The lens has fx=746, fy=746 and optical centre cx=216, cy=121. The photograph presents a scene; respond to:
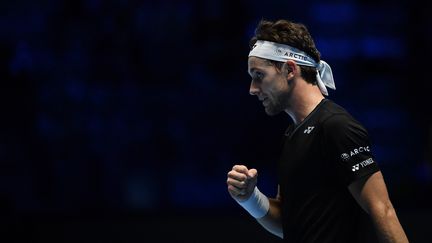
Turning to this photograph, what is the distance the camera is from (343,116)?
9.20 ft

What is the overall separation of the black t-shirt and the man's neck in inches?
2.2

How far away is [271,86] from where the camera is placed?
3.10 metres

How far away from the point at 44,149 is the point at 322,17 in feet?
8.63

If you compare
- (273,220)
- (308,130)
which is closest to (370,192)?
(308,130)

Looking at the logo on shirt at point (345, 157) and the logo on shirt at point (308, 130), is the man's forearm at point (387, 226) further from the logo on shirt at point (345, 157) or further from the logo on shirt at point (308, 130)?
the logo on shirt at point (308, 130)

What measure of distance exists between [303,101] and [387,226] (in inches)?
26.7

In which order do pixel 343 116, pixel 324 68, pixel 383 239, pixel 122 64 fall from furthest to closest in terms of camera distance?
1. pixel 122 64
2. pixel 324 68
3. pixel 343 116
4. pixel 383 239

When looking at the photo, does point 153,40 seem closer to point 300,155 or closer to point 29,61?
point 29,61

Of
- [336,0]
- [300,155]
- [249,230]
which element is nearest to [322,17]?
[336,0]

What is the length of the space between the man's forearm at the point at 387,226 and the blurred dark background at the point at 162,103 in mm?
2412

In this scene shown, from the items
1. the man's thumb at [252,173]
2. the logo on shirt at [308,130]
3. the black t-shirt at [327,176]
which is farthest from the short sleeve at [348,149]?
the man's thumb at [252,173]

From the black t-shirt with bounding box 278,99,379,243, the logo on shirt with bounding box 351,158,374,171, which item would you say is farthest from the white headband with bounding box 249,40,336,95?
the logo on shirt with bounding box 351,158,374,171

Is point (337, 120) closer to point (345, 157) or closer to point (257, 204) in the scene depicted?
point (345, 157)

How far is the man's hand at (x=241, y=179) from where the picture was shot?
3.03 meters
